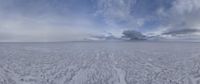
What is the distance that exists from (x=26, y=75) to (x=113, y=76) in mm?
Answer: 3581

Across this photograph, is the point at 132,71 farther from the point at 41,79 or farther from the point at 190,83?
the point at 41,79

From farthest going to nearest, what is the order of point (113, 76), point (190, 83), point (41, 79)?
point (113, 76)
point (41, 79)
point (190, 83)

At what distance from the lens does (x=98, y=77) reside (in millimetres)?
5703

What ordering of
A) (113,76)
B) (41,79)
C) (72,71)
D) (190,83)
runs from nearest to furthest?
(190,83) < (41,79) < (113,76) < (72,71)

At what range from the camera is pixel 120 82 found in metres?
5.25

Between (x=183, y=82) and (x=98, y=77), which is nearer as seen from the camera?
Result: (x=183, y=82)

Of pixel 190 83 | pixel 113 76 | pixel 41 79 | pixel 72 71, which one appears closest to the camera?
pixel 190 83

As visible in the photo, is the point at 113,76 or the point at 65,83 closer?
Result: the point at 65,83

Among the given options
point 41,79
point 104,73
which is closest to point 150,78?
point 104,73

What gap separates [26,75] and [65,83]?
1.90 meters

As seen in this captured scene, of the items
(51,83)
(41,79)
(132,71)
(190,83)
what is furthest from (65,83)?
(190,83)

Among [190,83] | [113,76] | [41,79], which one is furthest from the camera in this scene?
[113,76]

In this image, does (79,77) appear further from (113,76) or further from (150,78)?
(150,78)

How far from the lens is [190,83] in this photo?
5074 mm
